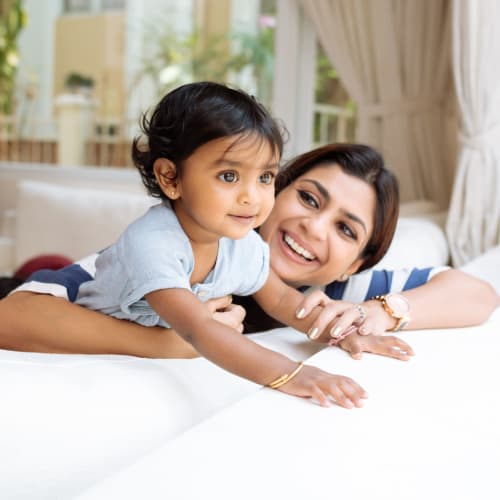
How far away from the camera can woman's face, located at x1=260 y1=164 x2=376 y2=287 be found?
1.58 metres

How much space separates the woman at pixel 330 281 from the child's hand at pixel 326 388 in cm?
27

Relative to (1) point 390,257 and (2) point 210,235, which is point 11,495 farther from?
(1) point 390,257

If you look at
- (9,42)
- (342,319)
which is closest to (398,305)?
(342,319)

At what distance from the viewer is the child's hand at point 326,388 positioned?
865mm

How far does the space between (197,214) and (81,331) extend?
300mm

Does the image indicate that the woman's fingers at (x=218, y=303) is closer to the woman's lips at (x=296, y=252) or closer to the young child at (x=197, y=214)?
the young child at (x=197, y=214)

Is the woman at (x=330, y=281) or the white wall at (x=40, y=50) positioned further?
the white wall at (x=40, y=50)

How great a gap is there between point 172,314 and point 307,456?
379 mm

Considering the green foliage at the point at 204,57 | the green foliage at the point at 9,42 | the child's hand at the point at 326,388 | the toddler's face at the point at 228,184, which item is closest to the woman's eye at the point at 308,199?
the toddler's face at the point at 228,184

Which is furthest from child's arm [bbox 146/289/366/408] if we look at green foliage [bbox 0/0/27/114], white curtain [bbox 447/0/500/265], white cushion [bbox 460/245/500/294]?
green foliage [bbox 0/0/27/114]

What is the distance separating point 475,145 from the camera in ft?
8.68

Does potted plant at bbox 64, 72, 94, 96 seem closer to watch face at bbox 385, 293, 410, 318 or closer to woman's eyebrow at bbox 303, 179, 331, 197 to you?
woman's eyebrow at bbox 303, 179, 331, 197

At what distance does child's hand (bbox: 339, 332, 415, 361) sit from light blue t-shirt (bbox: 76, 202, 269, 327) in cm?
27

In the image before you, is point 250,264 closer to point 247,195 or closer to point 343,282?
point 247,195
